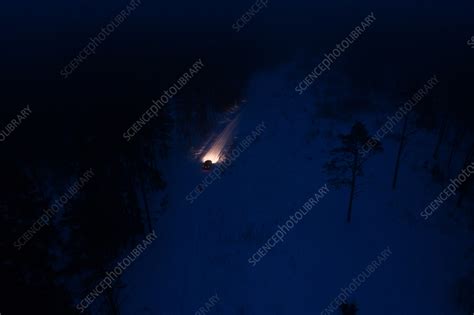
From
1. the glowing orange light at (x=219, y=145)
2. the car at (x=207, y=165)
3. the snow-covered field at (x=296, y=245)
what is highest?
the glowing orange light at (x=219, y=145)

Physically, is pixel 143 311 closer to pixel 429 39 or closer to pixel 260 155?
pixel 260 155

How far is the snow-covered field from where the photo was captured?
67.3 ft

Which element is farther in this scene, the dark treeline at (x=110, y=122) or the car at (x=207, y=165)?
the car at (x=207, y=165)

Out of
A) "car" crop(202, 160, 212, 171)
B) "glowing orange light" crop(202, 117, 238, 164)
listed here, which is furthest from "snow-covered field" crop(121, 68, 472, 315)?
"glowing orange light" crop(202, 117, 238, 164)

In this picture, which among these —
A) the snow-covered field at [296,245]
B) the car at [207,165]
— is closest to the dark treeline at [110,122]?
the snow-covered field at [296,245]

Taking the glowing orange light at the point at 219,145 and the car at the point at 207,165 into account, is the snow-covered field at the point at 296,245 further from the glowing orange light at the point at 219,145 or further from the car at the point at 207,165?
the glowing orange light at the point at 219,145

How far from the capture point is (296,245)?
2445 cm

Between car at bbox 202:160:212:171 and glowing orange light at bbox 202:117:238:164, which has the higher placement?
glowing orange light at bbox 202:117:238:164

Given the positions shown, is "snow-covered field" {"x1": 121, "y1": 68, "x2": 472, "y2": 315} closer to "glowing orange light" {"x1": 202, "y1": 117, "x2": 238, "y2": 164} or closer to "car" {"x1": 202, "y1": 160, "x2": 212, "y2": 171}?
"car" {"x1": 202, "y1": 160, "x2": 212, "y2": 171}

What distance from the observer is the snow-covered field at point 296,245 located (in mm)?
20500

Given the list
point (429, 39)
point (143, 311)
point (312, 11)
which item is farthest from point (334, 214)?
point (312, 11)

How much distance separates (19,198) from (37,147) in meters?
35.4

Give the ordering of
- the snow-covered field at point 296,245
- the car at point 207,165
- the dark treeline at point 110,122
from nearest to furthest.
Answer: the dark treeline at point 110,122
the snow-covered field at point 296,245
the car at point 207,165

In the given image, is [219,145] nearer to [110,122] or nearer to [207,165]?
[207,165]
